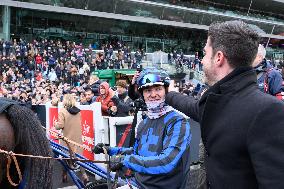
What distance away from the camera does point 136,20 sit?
3866 cm

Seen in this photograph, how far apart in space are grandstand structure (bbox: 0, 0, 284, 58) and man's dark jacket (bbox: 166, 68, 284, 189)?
25.2 m

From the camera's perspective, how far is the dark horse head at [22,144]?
1.81 m

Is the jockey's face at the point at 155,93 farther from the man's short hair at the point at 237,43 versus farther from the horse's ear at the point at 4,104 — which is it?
the horse's ear at the point at 4,104

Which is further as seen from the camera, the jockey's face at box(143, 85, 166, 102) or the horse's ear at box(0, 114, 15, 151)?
the jockey's face at box(143, 85, 166, 102)

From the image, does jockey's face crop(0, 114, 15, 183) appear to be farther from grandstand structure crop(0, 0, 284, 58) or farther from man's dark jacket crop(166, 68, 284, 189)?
grandstand structure crop(0, 0, 284, 58)

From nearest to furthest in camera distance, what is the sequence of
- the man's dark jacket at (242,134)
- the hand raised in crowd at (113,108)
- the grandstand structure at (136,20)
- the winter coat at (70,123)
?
the man's dark jacket at (242,134) < the hand raised in crowd at (113,108) < the winter coat at (70,123) < the grandstand structure at (136,20)

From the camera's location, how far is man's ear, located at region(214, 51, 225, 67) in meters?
1.87

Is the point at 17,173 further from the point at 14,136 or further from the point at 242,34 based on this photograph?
the point at 242,34

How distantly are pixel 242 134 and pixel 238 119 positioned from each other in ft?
0.24

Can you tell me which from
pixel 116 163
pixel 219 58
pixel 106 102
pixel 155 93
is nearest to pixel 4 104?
pixel 219 58

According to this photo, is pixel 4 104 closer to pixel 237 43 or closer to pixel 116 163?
pixel 237 43

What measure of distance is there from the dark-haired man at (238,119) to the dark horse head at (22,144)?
79 cm

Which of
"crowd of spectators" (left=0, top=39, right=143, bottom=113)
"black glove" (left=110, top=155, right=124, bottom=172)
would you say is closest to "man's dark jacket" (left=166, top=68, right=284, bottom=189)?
"black glove" (left=110, top=155, right=124, bottom=172)

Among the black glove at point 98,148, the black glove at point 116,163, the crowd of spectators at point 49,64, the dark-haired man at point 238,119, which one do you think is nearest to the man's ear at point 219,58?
the dark-haired man at point 238,119
